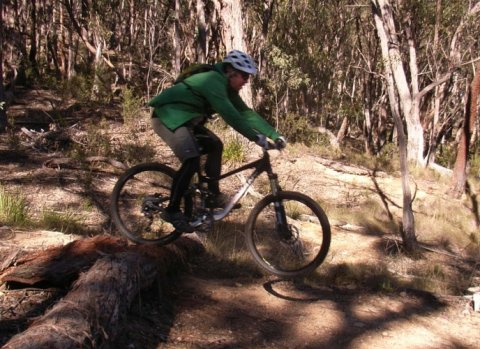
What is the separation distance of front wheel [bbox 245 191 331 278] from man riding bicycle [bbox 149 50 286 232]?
43 centimetres

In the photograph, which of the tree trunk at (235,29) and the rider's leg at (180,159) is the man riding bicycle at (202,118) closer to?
the rider's leg at (180,159)

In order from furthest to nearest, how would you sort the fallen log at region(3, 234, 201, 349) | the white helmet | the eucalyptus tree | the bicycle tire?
A: the eucalyptus tree, the bicycle tire, the white helmet, the fallen log at region(3, 234, 201, 349)

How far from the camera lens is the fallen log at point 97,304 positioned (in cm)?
283

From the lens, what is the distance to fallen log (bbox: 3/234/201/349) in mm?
2828

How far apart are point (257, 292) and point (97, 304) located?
80.9 inches

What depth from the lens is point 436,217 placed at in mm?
9508

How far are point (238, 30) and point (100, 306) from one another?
810 centimetres

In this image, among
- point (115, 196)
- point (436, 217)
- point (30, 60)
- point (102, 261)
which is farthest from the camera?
point (30, 60)

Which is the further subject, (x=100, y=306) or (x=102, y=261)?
(x=102, y=261)

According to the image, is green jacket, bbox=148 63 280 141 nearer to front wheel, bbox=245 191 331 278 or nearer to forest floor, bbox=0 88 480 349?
front wheel, bbox=245 191 331 278

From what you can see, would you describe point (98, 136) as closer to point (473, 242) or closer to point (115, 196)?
point (115, 196)

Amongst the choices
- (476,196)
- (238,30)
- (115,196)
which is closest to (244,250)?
(115,196)

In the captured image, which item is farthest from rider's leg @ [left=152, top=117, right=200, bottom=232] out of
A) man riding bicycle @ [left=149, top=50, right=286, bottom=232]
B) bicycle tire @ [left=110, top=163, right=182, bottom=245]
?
bicycle tire @ [left=110, top=163, right=182, bottom=245]

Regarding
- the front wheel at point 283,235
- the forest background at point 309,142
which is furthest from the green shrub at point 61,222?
the front wheel at point 283,235
